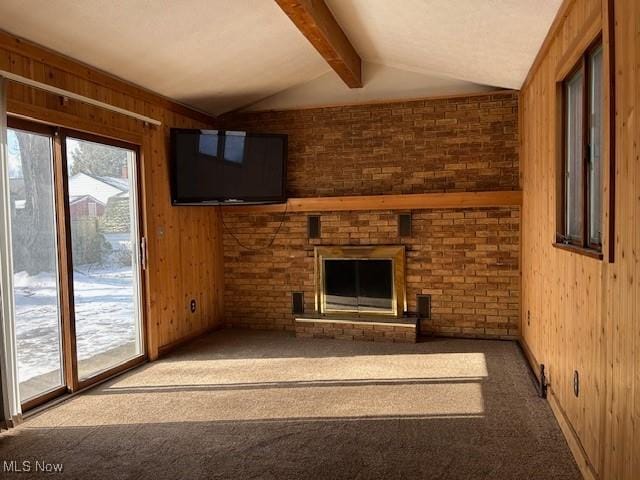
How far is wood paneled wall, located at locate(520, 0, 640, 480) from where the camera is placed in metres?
1.69

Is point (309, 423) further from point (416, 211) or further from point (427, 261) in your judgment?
point (416, 211)

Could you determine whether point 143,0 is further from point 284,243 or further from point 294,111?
point 284,243

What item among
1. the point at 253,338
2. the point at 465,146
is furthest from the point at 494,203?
the point at 253,338

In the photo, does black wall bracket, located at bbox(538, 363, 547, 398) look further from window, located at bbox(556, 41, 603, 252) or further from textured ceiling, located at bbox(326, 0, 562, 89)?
textured ceiling, located at bbox(326, 0, 562, 89)

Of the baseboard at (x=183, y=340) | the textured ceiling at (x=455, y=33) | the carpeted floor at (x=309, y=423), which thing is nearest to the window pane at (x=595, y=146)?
the textured ceiling at (x=455, y=33)

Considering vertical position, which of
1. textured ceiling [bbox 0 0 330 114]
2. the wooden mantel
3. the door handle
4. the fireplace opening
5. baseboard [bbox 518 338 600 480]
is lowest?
baseboard [bbox 518 338 600 480]

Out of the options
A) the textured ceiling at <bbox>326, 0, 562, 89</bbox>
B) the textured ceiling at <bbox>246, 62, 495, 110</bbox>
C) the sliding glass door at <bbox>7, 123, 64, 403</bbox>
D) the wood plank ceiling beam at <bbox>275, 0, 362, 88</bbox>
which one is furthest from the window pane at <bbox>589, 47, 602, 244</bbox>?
the sliding glass door at <bbox>7, 123, 64, 403</bbox>

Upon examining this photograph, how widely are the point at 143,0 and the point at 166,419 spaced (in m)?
2.62

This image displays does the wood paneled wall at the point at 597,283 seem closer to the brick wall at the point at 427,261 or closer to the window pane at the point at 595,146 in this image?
the window pane at the point at 595,146

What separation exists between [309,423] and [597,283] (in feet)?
5.89

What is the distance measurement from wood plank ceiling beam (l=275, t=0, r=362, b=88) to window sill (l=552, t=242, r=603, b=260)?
210cm

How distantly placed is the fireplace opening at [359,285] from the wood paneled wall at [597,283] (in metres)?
1.70

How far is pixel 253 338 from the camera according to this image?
17.1 ft

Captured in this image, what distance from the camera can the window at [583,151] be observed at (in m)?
2.30
